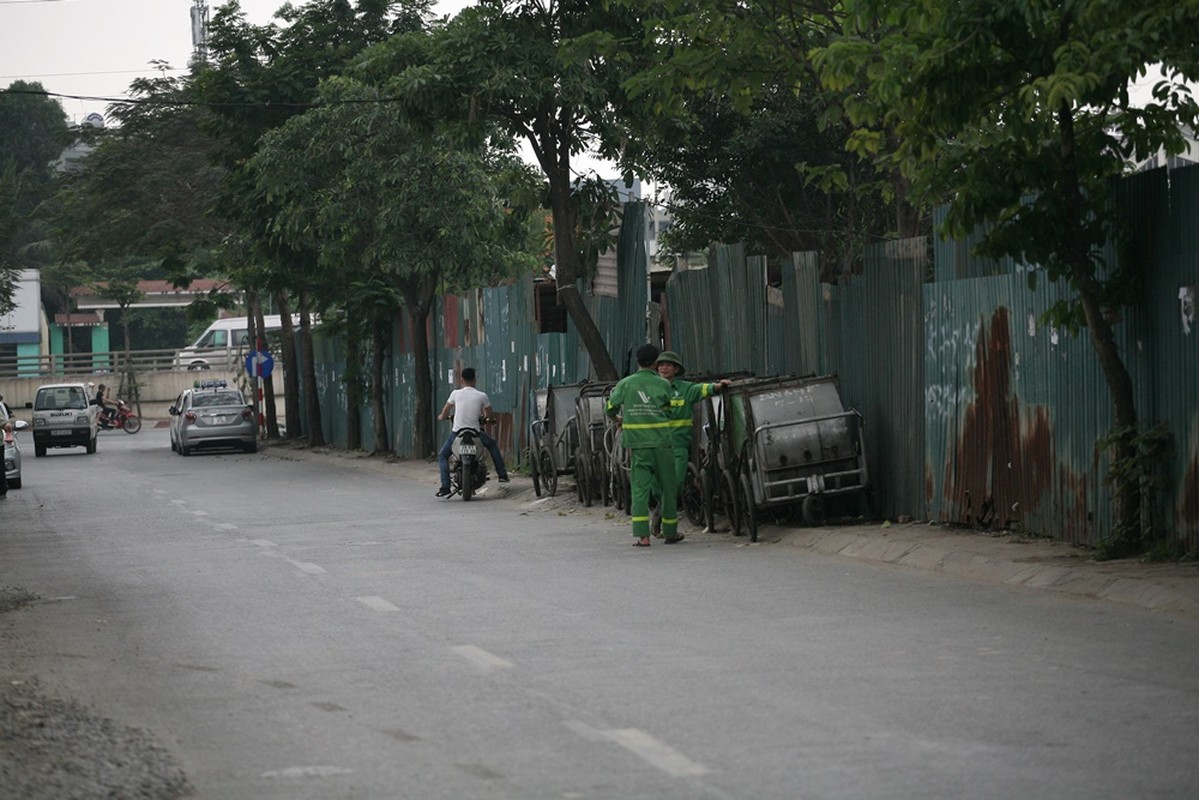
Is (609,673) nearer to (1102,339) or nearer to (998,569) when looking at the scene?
(998,569)

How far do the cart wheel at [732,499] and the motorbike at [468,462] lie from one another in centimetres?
731

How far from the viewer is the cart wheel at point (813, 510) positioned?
17.2 meters

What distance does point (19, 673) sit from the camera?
10016mm

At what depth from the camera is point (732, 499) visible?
1778 cm

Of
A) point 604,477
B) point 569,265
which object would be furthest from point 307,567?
point 569,265

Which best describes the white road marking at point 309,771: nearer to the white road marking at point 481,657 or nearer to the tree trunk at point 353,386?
the white road marking at point 481,657

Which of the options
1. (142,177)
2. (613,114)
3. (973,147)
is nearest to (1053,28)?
(973,147)

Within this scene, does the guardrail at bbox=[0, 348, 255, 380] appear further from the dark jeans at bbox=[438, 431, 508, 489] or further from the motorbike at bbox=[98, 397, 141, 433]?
the dark jeans at bbox=[438, 431, 508, 489]

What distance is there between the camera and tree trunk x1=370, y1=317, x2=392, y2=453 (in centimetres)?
4103

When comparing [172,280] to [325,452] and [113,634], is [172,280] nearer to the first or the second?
[325,452]

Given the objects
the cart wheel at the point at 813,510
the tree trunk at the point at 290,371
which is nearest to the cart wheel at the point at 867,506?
the cart wheel at the point at 813,510

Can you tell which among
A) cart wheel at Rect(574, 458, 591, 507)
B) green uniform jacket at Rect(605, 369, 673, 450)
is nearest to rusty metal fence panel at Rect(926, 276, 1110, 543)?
green uniform jacket at Rect(605, 369, 673, 450)

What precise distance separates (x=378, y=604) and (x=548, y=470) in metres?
12.0

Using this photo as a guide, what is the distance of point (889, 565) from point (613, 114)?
13.0 metres
